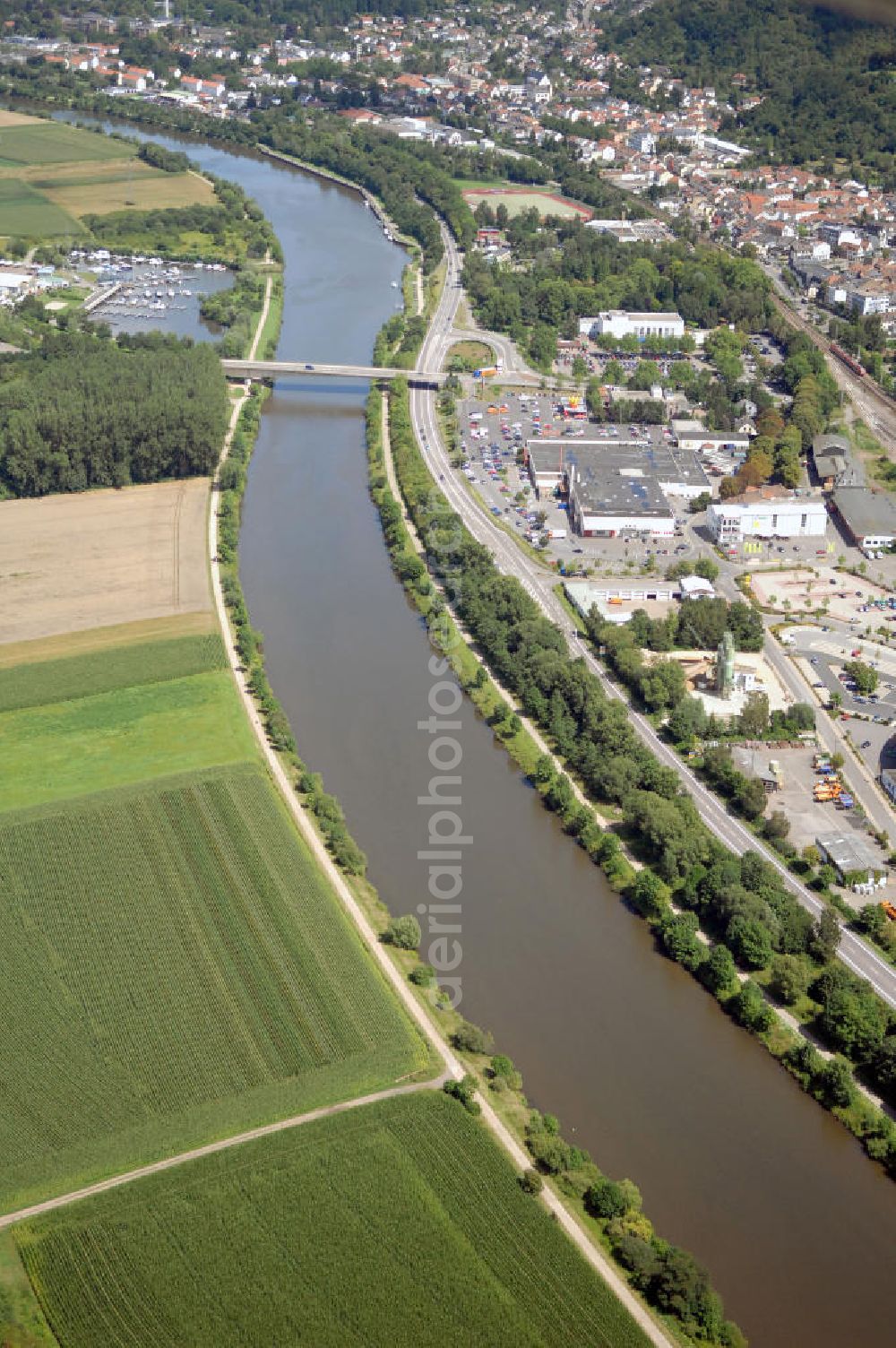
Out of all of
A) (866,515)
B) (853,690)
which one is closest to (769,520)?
(866,515)

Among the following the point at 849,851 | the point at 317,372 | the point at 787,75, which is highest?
the point at 787,75

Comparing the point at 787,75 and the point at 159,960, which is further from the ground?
the point at 787,75

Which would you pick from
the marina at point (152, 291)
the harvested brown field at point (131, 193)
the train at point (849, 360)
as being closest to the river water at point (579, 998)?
the marina at point (152, 291)

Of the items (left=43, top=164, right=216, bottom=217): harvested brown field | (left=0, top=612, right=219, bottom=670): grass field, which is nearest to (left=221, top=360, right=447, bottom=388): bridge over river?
(left=0, top=612, right=219, bottom=670): grass field

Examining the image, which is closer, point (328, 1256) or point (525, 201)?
point (328, 1256)

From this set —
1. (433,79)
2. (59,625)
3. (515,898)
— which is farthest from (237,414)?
(433,79)

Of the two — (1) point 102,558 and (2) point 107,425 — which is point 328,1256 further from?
(2) point 107,425

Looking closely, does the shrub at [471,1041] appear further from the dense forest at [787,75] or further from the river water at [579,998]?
the dense forest at [787,75]
